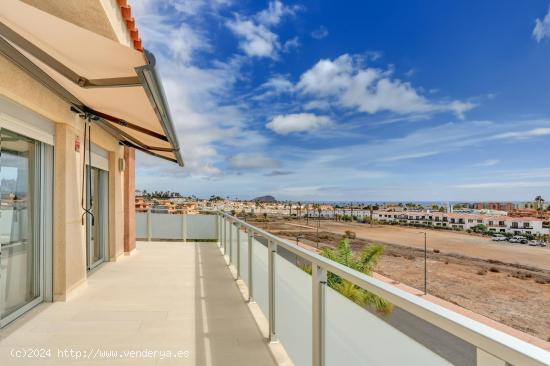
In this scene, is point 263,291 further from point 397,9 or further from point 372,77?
point 372,77

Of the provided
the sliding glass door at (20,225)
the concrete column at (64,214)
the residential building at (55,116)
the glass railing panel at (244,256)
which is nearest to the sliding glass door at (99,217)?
the residential building at (55,116)

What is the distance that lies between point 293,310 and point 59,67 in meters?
3.12

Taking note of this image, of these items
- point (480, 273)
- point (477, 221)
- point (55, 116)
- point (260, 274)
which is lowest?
point (480, 273)

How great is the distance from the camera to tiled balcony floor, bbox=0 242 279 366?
3479 millimetres

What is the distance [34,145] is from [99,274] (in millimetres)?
3174

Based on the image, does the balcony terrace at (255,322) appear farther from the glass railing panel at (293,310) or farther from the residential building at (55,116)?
the residential building at (55,116)

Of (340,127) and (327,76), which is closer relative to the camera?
(327,76)

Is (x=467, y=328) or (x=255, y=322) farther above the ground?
(x=467, y=328)

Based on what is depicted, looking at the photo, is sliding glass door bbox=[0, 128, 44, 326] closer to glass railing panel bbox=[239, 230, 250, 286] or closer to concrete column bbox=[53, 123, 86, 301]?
concrete column bbox=[53, 123, 86, 301]

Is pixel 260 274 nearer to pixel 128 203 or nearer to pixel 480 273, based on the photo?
pixel 128 203

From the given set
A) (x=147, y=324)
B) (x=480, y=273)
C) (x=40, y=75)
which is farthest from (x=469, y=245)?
(x=40, y=75)

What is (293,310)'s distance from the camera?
3160 millimetres

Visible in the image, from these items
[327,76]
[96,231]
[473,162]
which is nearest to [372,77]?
[327,76]

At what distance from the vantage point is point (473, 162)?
169m
